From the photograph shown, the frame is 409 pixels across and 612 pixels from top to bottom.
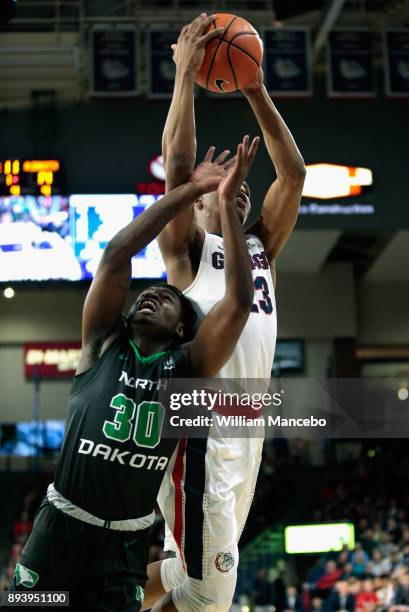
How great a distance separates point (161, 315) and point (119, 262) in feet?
0.81

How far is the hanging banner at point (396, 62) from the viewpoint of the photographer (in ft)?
48.8

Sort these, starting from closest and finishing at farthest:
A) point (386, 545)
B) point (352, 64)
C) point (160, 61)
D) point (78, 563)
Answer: point (78, 563) < point (386, 545) < point (160, 61) < point (352, 64)

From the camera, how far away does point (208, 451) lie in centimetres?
416

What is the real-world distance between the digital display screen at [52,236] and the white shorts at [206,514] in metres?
10.4

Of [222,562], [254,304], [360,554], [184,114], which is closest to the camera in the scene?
[222,562]

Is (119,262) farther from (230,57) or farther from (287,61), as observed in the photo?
(287,61)

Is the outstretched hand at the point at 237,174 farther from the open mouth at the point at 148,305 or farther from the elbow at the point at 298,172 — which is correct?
the elbow at the point at 298,172

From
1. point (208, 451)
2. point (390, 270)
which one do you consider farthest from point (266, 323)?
point (390, 270)

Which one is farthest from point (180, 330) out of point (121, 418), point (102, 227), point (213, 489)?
point (102, 227)

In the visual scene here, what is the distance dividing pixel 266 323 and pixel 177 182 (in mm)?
715

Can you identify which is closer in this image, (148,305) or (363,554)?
(148,305)

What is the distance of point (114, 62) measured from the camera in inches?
583

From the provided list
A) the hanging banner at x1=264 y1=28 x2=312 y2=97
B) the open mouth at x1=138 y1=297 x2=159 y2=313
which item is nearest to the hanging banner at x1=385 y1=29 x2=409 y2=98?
the hanging banner at x1=264 y1=28 x2=312 y2=97

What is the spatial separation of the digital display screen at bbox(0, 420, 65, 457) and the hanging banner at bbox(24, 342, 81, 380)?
1586 millimetres
